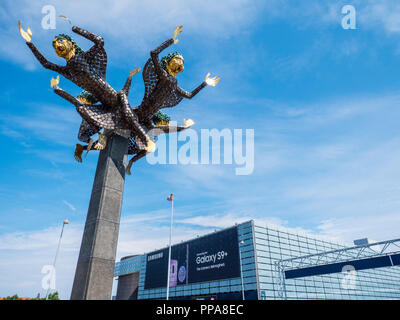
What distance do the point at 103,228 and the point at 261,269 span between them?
1455 inches

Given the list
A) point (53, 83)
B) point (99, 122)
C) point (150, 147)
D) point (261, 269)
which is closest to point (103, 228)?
point (150, 147)

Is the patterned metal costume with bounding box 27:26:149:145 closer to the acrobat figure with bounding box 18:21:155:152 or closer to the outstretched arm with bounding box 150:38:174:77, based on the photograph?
the acrobat figure with bounding box 18:21:155:152

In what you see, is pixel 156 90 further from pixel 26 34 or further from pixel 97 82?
pixel 26 34

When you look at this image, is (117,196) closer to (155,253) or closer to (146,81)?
(146,81)

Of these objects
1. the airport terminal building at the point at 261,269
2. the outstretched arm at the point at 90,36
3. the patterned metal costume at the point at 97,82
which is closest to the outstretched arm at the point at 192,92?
the patterned metal costume at the point at 97,82

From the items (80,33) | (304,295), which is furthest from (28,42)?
(304,295)

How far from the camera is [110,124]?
13.7m

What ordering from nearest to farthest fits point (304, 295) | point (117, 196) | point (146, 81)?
point (117, 196), point (146, 81), point (304, 295)

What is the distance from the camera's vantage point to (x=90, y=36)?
41.9ft

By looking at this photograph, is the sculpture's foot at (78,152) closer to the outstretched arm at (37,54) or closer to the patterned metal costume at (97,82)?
the patterned metal costume at (97,82)

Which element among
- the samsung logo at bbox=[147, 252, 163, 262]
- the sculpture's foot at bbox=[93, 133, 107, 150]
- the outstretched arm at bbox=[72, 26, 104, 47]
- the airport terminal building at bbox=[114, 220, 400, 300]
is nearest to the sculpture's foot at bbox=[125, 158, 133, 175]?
the sculpture's foot at bbox=[93, 133, 107, 150]

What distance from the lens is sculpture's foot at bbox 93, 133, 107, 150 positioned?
13.6m

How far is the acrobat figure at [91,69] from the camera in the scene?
12.4 m

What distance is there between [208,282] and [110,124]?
43.6 m
